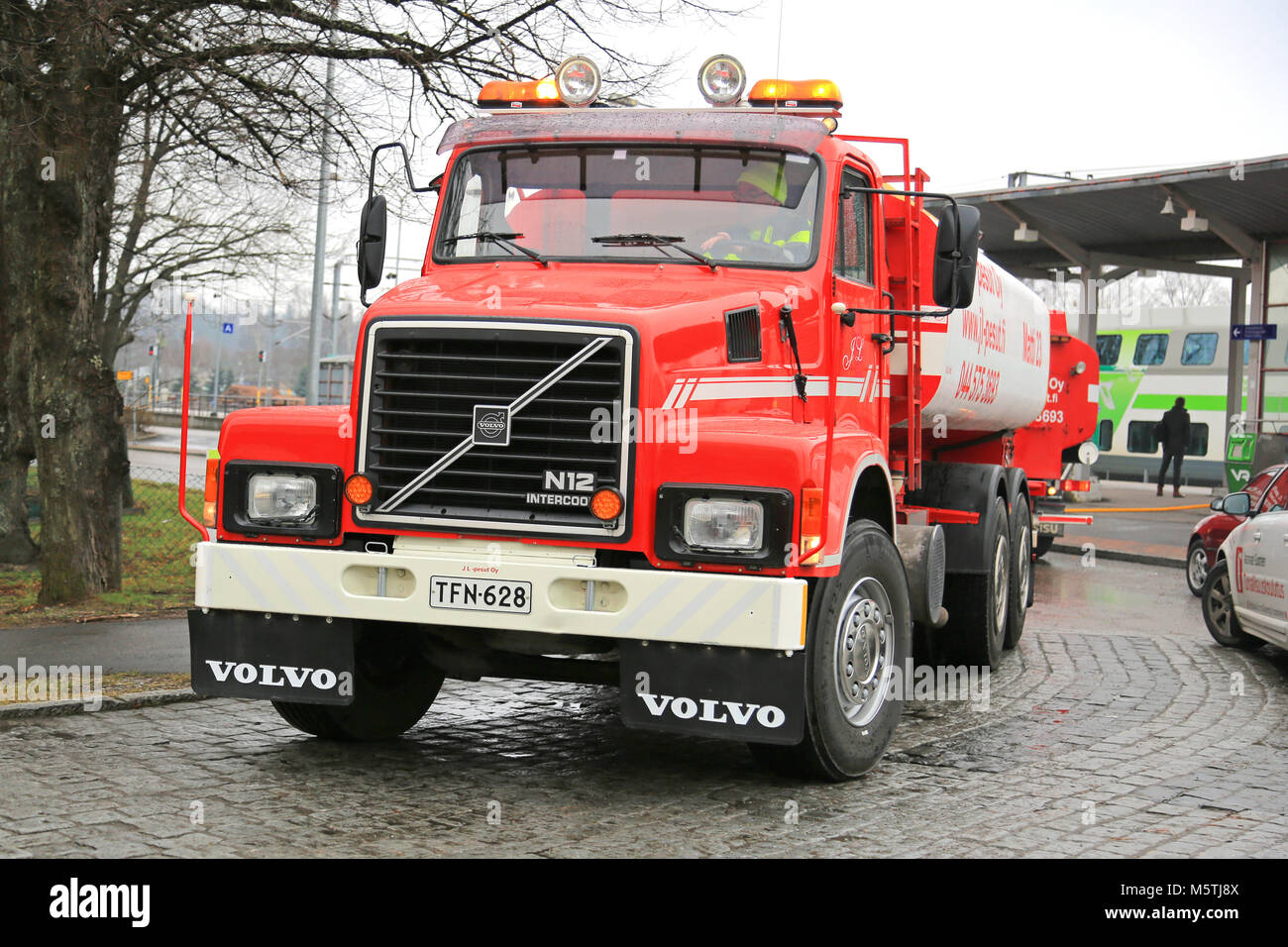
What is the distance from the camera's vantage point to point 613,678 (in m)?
6.80

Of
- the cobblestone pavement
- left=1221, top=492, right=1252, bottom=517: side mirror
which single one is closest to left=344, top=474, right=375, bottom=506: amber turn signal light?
the cobblestone pavement

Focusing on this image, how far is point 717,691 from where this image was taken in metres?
6.12

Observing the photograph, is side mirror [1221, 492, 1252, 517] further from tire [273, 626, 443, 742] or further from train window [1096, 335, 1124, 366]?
train window [1096, 335, 1124, 366]

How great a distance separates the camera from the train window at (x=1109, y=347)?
40719 millimetres

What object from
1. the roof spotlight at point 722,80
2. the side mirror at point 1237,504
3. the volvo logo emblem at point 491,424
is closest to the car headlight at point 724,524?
the volvo logo emblem at point 491,424

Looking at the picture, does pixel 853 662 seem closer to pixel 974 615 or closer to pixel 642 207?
pixel 642 207

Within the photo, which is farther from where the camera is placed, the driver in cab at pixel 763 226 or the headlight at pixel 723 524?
the driver in cab at pixel 763 226

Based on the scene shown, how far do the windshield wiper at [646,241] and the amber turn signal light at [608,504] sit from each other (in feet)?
5.17

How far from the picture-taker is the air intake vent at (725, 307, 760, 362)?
6836 millimetres

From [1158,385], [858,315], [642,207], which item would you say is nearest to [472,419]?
[642,207]

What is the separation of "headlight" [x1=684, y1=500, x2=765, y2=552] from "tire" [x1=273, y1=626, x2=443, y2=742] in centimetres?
170

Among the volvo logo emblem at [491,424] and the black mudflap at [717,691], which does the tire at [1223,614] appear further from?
the volvo logo emblem at [491,424]

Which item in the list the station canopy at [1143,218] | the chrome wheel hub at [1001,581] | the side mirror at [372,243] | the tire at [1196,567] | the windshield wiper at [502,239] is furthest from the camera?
the station canopy at [1143,218]

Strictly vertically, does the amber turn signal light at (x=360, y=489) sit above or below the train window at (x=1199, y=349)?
below
